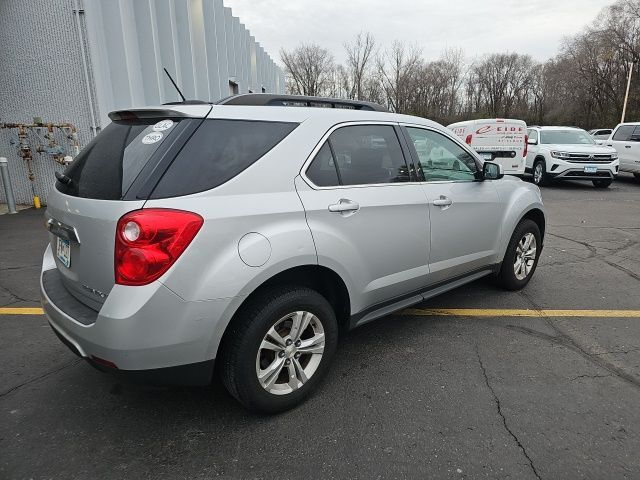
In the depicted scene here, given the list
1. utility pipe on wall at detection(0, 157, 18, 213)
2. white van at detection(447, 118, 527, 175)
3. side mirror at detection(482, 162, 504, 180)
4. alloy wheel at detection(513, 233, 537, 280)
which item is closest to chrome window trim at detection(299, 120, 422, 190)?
side mirror at detection(482, 162, 504, 180)

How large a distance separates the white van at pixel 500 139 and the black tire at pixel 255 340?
12057 mm

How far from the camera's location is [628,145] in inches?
560

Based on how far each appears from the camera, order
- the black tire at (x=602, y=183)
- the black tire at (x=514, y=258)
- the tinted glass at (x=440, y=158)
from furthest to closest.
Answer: the black tire at (x=602, y=183)
the black tire at (x=514, y=258)
the tinted glass at (x=440, y=158)

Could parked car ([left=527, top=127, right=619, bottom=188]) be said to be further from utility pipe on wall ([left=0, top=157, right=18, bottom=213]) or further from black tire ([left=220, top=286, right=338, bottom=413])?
utility pipe on wall ([left=0, top=157, right=18, bottom=213])

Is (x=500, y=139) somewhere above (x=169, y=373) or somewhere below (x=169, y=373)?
above

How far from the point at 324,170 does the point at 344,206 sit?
0.25 m

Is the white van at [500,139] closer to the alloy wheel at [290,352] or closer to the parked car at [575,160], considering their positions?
the parked car at [575,160]

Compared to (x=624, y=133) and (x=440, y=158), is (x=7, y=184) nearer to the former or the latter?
(x=440, y=158)

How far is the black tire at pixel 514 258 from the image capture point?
421cm

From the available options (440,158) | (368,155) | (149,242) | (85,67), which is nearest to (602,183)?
(440,158)

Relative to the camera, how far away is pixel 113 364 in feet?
6.68

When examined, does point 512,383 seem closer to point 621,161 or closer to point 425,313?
point 425,313

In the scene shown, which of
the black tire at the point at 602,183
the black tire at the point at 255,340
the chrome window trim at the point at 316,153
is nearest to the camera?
the black tire at the point at 255,340

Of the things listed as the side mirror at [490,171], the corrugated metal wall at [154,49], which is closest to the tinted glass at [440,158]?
the side mirror at [490,171]
